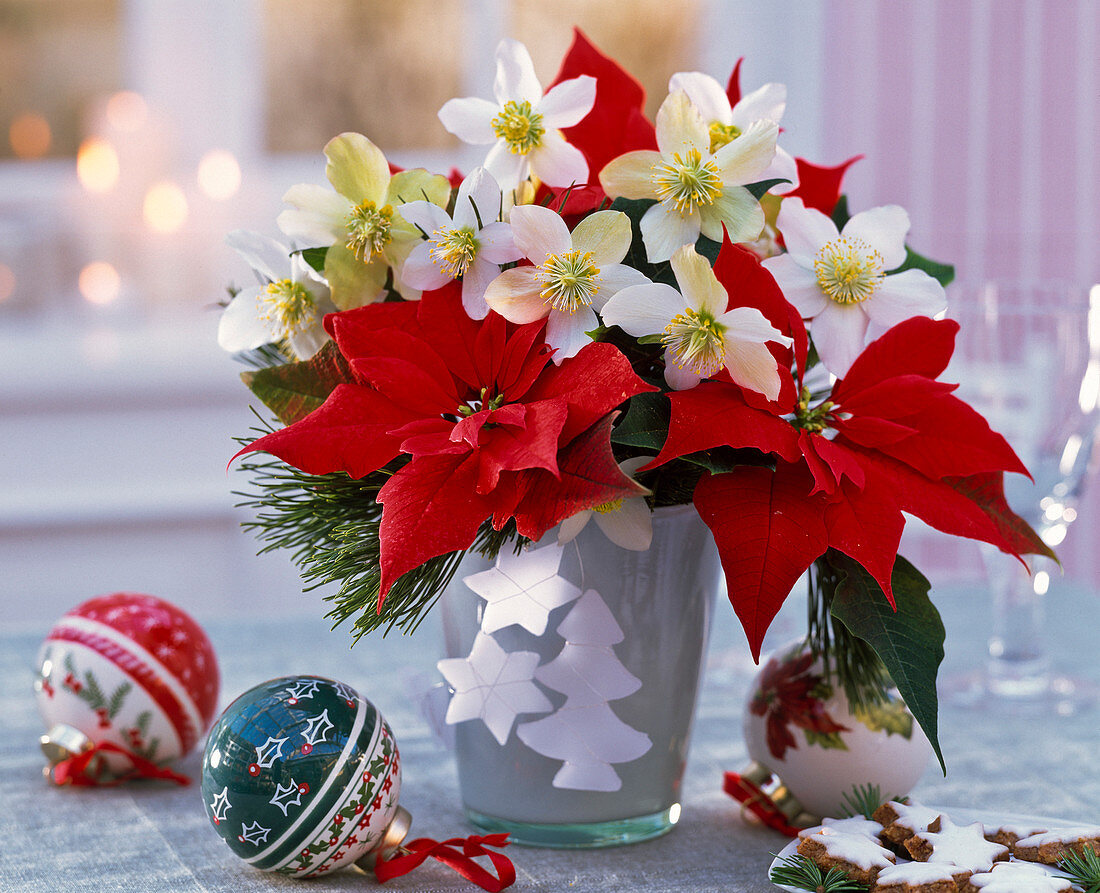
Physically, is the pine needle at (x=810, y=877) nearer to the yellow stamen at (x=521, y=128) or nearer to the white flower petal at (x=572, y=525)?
the white flower petal at (x=572, y=525)

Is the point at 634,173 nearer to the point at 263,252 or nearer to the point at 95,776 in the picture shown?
the point at 263,252

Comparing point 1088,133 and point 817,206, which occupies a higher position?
point 1088,133

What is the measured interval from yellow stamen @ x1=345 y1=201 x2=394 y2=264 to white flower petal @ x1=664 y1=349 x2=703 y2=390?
12 centimetres

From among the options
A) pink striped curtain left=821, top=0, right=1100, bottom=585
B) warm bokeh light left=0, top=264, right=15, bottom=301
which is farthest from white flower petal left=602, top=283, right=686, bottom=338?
warm bokeh light left=0, top=264, right=15, bottom=301

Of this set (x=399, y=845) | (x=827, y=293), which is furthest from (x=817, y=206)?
(x=399, y=845)

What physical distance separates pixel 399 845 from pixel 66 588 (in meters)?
1.72

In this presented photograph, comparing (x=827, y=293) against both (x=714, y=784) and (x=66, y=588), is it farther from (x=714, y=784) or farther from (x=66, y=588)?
(x=66, y=588)

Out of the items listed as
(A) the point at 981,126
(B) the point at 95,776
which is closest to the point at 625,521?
(B) the point at 95,776

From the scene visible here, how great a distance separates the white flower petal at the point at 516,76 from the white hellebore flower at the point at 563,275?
7 cm

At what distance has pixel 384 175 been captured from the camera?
46 cm

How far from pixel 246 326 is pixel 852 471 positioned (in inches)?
10.1

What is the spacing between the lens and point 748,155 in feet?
1.42

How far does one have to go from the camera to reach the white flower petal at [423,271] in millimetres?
446

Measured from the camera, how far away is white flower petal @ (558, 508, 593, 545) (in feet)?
1.41
